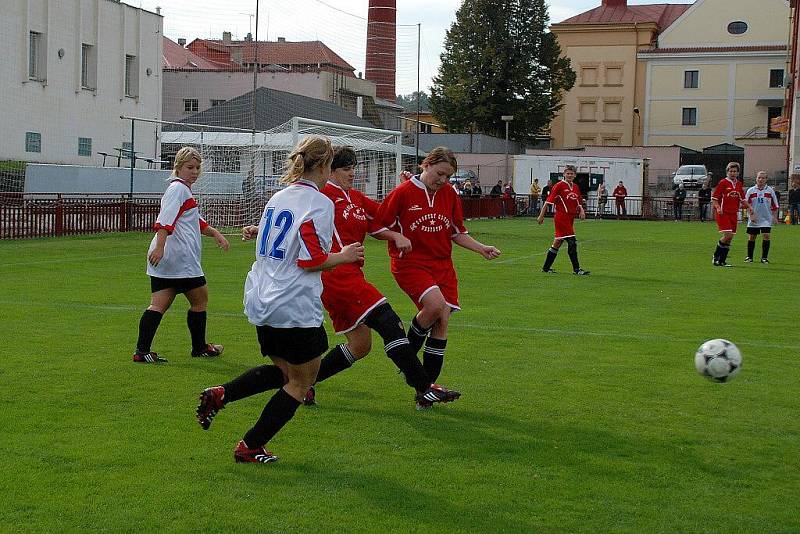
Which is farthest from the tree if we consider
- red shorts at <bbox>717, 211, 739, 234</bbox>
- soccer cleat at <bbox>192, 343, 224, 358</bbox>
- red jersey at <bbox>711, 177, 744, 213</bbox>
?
soccer cleat at <bbox>192, 343, 224, 358</bbox>

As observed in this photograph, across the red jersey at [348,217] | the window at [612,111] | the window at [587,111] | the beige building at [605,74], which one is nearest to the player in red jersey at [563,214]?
the red jersey at [348,217]

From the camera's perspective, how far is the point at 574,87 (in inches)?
3386

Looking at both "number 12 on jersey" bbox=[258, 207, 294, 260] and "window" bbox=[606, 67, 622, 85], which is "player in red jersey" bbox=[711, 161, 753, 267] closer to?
"number 12 on jersey" bbox=[258, 207, 294, 260]

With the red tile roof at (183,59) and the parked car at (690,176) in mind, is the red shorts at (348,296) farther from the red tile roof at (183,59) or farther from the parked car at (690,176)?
the red tile roof at (183,59)

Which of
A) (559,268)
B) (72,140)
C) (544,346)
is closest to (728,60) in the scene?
(72,140)

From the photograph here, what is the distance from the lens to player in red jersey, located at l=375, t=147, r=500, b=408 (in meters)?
7.67

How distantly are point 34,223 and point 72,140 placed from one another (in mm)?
19511

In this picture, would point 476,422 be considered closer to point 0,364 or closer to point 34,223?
point 0,364

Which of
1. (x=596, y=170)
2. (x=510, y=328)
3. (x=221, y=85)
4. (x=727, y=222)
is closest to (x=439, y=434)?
(x=510, y=328)

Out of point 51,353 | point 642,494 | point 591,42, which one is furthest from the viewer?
point 591,42

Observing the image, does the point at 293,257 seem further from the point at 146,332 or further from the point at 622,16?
the point at 622,16

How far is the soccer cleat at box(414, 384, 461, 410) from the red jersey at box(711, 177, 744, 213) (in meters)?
15.0

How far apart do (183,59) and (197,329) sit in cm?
6712

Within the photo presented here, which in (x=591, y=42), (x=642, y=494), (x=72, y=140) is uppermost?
(x=591, y=42)
